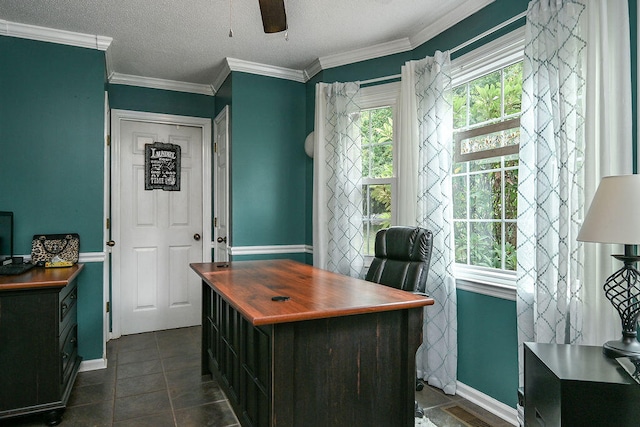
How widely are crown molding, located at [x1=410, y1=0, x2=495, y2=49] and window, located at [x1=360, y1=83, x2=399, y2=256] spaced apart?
15.4 inches

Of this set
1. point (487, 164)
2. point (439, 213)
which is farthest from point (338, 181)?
point (487, 164)

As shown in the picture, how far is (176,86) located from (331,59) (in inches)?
69.6

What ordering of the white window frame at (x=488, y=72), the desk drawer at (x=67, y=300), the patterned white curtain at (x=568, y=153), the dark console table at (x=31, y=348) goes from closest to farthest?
the patterned white curtain at (x=568, y=153), the dark console table at (x=31, y=348), the white window frame at (x=488, y=72), the desk drawer at (x=67, y=300)

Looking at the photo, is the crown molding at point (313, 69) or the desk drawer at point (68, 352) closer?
the desk drawer at point (68, 352)

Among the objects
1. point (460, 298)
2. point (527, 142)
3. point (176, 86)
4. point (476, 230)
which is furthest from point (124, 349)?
point (527, 142)

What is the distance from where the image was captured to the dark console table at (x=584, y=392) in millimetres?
1264

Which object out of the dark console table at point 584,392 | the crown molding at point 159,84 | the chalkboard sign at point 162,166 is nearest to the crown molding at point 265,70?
the crown molding at point 159,84

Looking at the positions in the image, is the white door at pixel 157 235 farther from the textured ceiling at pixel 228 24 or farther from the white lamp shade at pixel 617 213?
the white lamp shade at pixel 617 213

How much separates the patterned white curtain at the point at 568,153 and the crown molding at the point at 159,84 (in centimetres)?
334

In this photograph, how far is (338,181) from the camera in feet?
11.7

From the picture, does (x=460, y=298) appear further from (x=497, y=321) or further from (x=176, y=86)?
(x=176, y=86)

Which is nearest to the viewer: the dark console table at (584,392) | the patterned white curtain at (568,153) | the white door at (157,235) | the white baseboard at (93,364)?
the dark console table at (584,392)

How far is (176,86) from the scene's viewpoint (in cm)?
433

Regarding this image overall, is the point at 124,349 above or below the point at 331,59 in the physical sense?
below
